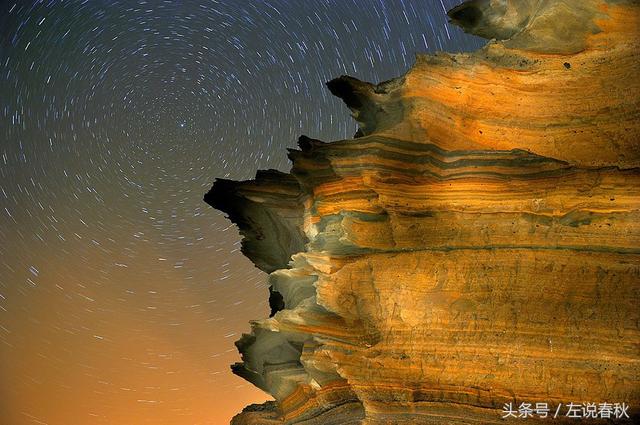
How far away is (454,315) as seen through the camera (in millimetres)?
8867

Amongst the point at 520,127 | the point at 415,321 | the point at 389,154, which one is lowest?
the point at 415,321

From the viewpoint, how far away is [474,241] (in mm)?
9219

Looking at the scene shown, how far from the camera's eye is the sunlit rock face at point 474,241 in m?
8.39

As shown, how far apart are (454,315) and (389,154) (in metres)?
2.77

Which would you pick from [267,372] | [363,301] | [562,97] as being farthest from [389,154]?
[267,372]

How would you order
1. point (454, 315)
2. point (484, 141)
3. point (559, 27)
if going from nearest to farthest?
point (454, 315) → point (484, 141) → point (559, 27)

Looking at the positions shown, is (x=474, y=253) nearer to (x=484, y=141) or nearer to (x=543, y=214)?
(x=543, y=214)

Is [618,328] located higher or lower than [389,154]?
lower

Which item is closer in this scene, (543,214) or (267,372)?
(543,214)

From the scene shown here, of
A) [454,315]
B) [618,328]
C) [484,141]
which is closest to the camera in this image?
[618,328]

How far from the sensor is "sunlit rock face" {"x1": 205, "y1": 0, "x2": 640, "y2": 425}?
8391mm

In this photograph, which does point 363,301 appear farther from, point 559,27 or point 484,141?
point 559,27

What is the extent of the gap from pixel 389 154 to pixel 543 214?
99.2 inches

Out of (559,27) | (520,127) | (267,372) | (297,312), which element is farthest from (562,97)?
(267,372)
